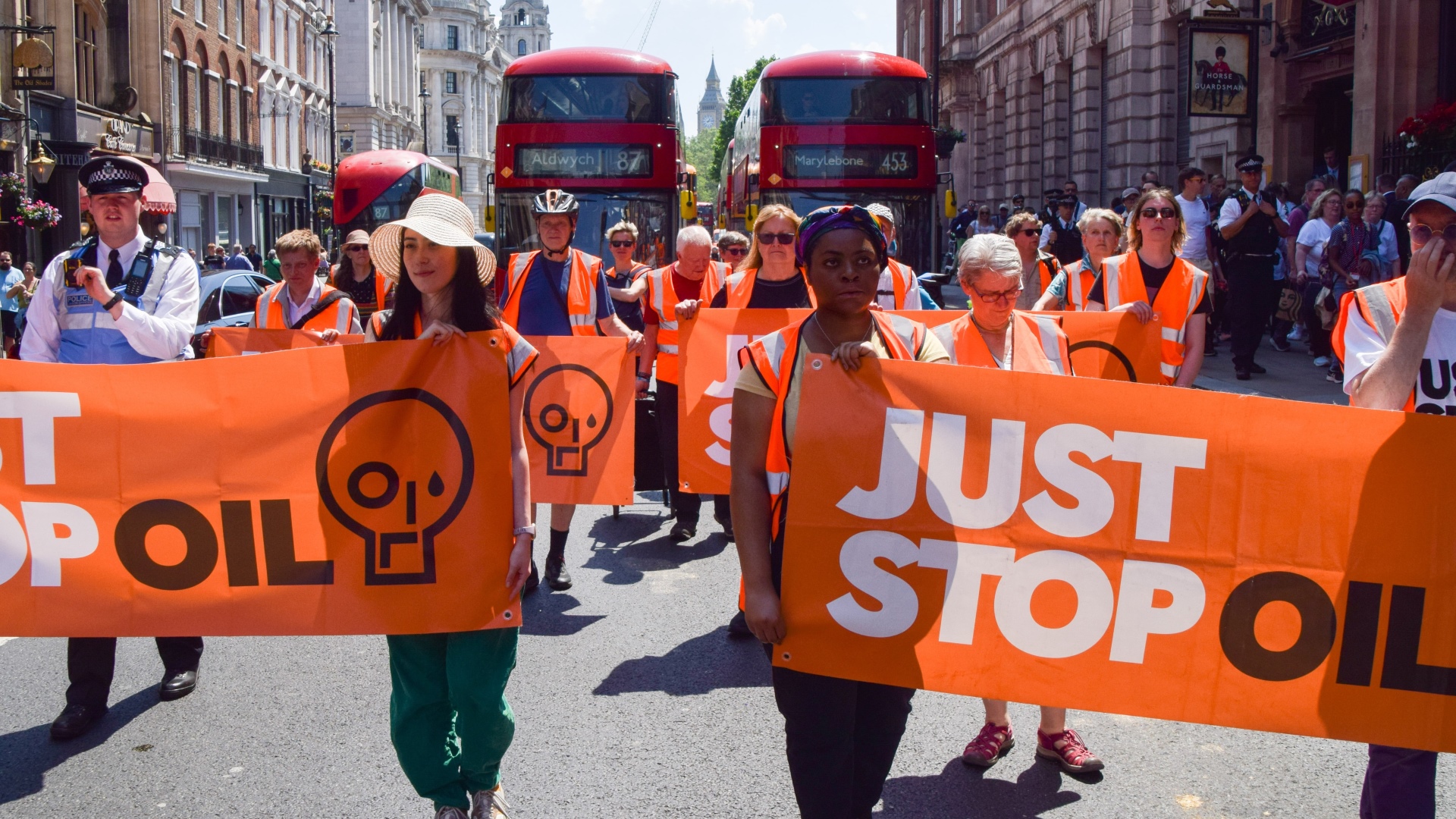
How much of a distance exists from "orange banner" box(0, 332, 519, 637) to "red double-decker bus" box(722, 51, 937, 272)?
1230 cm

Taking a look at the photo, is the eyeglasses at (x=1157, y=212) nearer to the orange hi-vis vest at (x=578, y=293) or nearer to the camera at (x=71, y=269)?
the orange hi-vis vest at (x=578, y=293)

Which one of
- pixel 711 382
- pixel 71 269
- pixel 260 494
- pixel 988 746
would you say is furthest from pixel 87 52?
pixel 988 746

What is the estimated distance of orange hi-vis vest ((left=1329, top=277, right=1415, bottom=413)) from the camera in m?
3.52

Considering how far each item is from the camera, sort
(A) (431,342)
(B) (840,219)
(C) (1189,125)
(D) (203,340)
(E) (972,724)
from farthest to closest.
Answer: (C) (1189,125) < (D) (203,340) < (E) (972,724) < (A) (431,342) < (B) (840,219)

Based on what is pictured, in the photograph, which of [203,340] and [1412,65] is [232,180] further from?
[203,340]

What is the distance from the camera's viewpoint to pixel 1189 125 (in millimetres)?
25906

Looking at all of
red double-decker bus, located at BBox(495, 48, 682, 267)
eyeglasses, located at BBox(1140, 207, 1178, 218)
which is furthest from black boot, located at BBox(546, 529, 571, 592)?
red double-decker bus, located at BBox(495, 48, 682, 267)

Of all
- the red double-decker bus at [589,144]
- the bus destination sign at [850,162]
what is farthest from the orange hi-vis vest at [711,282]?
the bus destination sign at [850,162]

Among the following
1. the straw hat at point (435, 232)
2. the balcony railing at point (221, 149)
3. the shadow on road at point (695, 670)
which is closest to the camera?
the straw hat at point (435, 232)

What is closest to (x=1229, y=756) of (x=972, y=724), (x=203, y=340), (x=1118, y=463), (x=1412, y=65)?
(x=972, y=724)

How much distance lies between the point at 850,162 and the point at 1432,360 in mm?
12838

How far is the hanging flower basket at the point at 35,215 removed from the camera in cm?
2364

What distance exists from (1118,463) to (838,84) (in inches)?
529

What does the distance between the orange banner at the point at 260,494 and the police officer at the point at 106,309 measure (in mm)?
745
